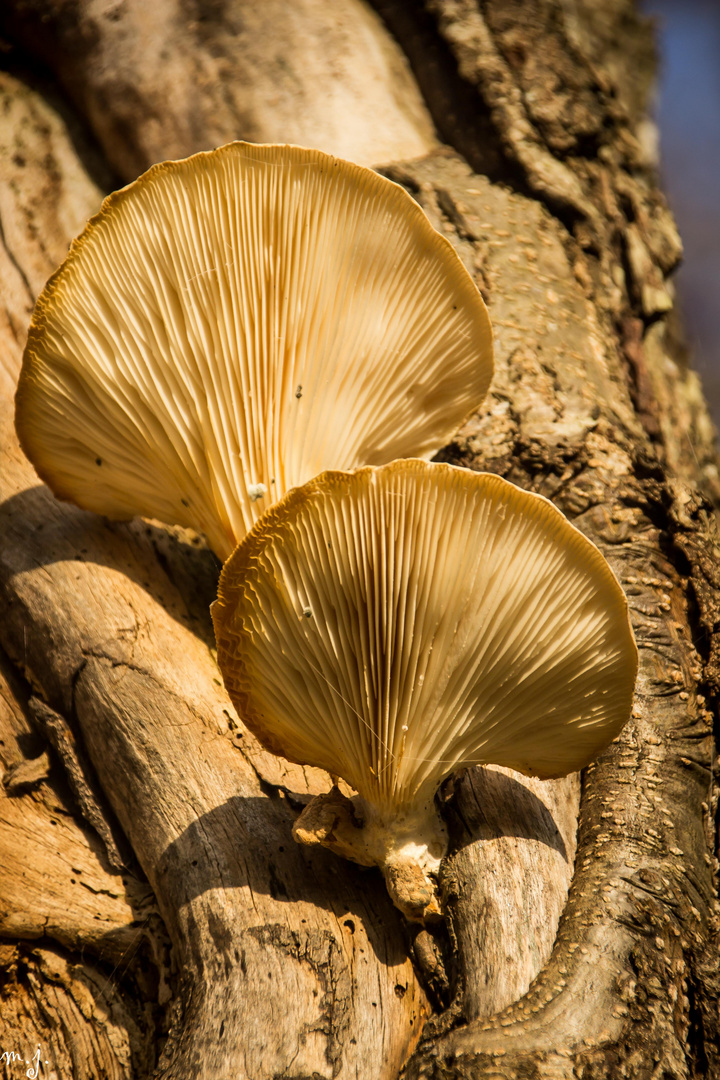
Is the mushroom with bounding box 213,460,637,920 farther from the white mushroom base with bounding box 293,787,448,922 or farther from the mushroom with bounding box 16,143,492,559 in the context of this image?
the mushroom with bounding box 16,143,492,559

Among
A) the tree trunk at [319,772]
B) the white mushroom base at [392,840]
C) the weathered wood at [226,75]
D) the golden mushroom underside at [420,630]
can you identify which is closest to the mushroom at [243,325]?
the tree trunk at [319,772]

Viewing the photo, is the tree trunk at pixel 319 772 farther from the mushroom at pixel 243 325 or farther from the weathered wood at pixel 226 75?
the mushroom at pixel 243 325

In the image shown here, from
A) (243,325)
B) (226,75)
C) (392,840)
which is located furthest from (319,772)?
(226,75)

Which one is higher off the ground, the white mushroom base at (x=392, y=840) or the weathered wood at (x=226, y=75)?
the weathered wood at (x=226, y=75)

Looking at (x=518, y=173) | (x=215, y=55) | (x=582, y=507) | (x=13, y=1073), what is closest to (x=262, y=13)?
(x=215, y=55)

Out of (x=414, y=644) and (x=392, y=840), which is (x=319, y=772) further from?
(x=414, y=644)

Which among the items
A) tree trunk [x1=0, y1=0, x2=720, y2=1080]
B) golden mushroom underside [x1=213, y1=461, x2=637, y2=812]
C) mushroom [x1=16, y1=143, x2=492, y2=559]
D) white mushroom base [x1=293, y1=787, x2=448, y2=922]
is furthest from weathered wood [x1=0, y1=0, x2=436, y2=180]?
white mushroom base [x1=293, y1=787, x2=448, y2=922]

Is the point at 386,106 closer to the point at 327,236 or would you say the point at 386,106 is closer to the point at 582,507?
the point at 327,236

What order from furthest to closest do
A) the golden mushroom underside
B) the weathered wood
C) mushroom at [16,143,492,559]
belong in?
1. the weathered wood
2. mushroom at [16,143,492,559]
3. the golden mushroom underside
